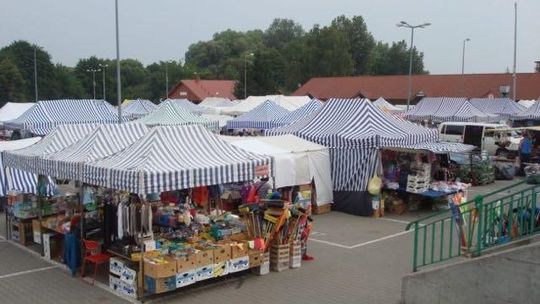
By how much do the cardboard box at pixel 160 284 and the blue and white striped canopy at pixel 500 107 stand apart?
29.8 metres

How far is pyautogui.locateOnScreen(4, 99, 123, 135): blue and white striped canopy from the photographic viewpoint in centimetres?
2603

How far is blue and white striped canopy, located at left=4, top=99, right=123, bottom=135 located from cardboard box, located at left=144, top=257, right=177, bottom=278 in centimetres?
1878

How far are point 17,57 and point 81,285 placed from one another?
288ft

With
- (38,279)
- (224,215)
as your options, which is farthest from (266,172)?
(38,279)

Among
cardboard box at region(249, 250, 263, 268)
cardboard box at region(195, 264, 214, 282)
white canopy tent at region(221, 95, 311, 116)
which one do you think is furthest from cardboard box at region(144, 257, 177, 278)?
white canopy tent at region(221, 95, 311, 116)

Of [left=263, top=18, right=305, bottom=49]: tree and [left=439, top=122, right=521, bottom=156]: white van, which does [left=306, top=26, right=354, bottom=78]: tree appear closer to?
[left=439, top=122, right=521, bottom=156]: white van

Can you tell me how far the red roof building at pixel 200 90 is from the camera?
71575 millimetres

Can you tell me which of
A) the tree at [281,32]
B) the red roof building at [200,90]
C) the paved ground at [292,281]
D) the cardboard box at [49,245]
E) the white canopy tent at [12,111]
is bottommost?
the paved ground at [292,281]

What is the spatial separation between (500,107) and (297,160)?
24324 millimetres

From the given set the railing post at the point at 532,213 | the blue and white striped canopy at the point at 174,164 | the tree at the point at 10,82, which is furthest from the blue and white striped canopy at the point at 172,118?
the tree at the point at 10,82

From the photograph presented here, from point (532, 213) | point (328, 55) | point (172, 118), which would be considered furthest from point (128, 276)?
point (328, 55)

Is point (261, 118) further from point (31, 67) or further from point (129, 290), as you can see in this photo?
point (31, 67)

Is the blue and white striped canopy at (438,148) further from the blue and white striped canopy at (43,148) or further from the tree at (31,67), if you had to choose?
the tree at (31,67)

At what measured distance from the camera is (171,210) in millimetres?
10828
